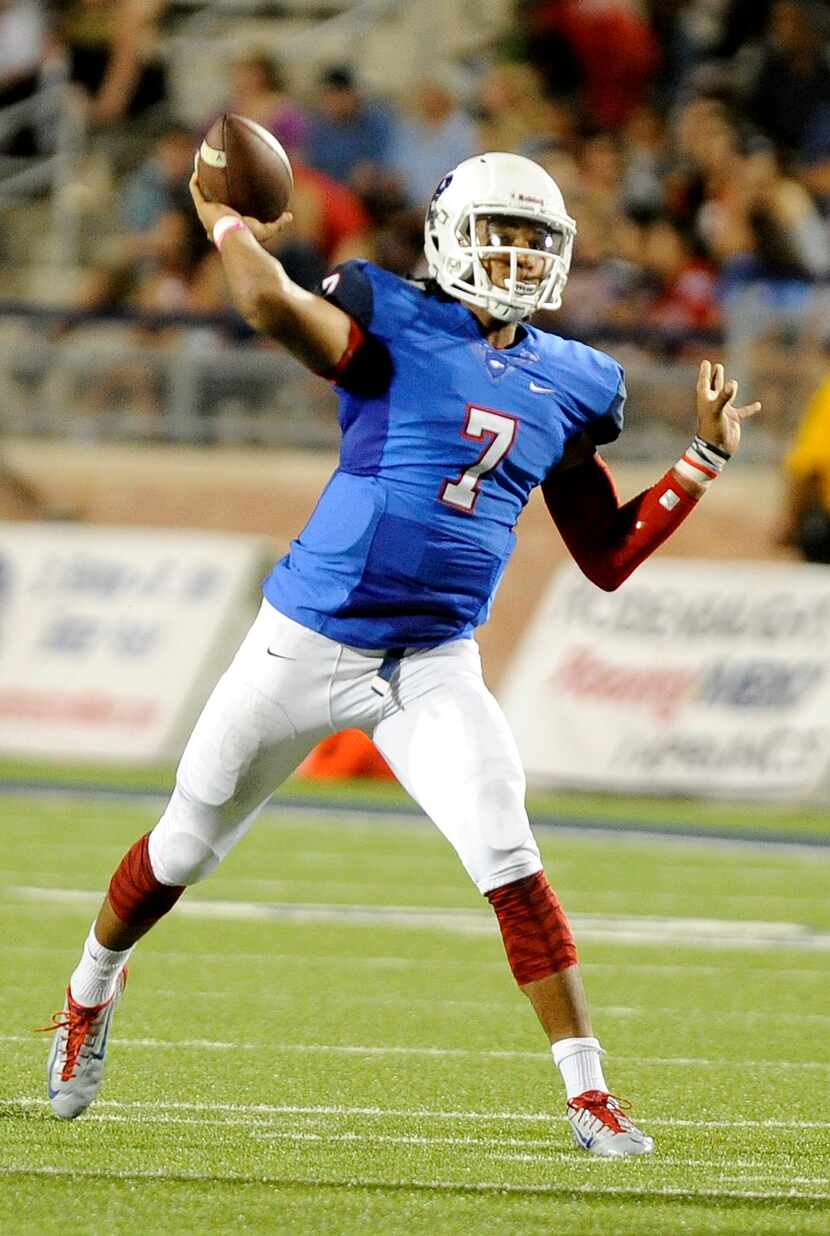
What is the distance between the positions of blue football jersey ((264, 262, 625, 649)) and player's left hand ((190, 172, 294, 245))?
6.4 inches

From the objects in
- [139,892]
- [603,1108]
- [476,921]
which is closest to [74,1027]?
[139,892]

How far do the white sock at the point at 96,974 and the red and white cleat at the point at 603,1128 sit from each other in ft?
2.98

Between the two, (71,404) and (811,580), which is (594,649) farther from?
(71,404)

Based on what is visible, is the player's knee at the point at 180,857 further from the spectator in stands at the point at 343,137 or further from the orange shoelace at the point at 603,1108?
the spectator in stands at the point at 343,137

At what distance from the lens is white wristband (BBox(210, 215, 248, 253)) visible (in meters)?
4.25

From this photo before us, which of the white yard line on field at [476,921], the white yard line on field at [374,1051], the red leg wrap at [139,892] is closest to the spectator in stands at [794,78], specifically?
the white yard line on field at [476,921]

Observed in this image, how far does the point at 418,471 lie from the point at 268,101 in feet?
32.6

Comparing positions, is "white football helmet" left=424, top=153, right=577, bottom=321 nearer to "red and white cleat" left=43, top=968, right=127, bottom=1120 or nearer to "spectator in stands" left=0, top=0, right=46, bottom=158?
"red and white cleat" left=43, top=968, right=127, bottom=1120

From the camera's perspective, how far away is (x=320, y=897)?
7762 mm

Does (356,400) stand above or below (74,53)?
above

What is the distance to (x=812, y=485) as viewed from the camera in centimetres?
1129

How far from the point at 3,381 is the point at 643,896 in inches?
238

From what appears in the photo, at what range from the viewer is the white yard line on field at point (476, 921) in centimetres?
715

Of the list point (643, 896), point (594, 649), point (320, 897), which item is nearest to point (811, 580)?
point (594, 649)
